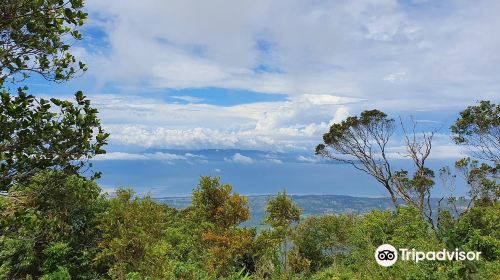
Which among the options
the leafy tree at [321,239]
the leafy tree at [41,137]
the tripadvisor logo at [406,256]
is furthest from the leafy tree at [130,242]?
the leafy tree at [321,239]

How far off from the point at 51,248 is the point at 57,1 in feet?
51.9

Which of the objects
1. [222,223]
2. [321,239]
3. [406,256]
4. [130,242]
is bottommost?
[321,239]

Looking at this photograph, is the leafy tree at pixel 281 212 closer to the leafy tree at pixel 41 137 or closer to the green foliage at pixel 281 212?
the green foliage at pixel 281 212

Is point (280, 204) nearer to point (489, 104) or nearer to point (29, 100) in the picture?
point (489, 104)

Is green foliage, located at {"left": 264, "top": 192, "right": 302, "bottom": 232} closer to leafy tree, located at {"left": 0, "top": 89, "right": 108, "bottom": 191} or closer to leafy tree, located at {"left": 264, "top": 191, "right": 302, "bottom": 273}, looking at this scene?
leafy tree, located at {"left": 264, "top": 191, "right": 302, "bottom": 273}

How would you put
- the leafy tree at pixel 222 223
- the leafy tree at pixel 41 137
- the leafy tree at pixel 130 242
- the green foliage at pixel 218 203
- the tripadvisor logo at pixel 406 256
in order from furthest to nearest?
the green foliage at pixel 218 203, the leafy tree at pixel 222 223, the leafy tree at pixel 130 242, the tripadvisor logo at pixel 406 256, the leafy tree at pixel 41 137

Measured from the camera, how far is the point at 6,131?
638cm

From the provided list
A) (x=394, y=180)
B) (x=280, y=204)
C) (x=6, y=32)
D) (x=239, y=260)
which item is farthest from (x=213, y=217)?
(x=6, y=32)

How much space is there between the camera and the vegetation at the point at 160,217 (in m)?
6.62

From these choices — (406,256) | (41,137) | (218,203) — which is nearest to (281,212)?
(218,203)

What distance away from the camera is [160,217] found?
23.8 meters

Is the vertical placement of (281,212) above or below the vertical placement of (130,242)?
above

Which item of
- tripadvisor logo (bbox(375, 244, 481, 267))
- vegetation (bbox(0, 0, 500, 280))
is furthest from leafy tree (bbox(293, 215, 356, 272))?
tripadvisor logo (bbox(375, 244, 481, 267))

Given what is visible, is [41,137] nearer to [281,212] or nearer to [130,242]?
[130,242]
